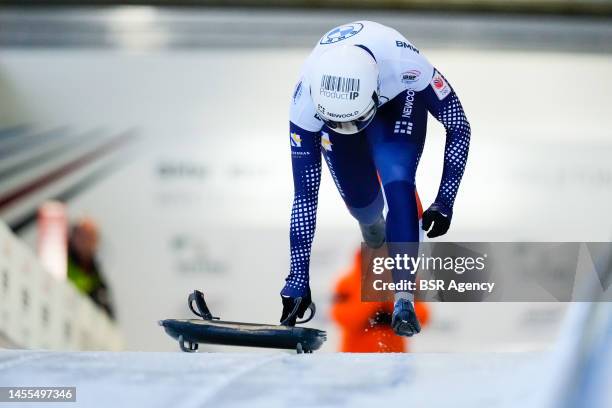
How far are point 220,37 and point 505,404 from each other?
451cm

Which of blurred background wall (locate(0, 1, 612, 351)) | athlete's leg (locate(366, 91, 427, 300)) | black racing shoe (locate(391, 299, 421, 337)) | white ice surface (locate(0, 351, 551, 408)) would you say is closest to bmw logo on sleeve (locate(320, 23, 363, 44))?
athlete's leg (locate(366, 91, 427, 300))

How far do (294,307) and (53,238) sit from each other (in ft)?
8.91

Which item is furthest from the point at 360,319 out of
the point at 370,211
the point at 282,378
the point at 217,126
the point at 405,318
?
the point at 217,126

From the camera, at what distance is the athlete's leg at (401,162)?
273 cm

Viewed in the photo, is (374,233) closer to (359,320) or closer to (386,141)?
(386,141)

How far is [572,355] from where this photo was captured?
109cm

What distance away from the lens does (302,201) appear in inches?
117

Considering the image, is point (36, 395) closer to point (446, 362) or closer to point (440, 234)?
point (446, 362)

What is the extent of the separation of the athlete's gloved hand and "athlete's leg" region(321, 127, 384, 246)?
0.53 feet

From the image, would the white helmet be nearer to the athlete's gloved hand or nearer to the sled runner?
the athlete's gloved hand

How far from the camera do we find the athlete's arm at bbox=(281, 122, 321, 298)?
288cm

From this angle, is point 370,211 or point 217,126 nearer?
point 370,211

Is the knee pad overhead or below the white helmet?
below

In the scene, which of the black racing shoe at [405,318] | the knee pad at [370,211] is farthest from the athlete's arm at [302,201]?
the black racing shoe at [405,318]
